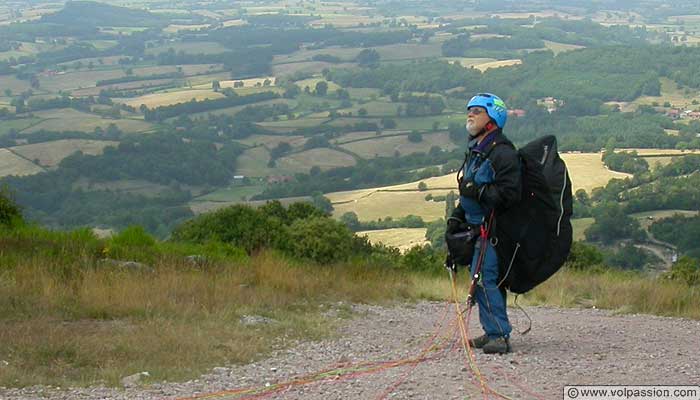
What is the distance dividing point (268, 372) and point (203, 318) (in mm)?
1834

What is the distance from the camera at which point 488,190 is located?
776cm

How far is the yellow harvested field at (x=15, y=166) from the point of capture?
55.3 m

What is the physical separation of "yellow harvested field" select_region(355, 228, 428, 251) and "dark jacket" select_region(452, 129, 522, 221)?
24572 mm

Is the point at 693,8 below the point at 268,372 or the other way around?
below

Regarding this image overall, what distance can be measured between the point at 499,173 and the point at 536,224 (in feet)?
1.97

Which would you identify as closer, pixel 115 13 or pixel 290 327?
pixel 290 327

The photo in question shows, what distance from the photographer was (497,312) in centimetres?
807

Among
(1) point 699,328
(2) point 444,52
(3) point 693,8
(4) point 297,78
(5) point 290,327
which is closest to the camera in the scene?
(5) point 290,327

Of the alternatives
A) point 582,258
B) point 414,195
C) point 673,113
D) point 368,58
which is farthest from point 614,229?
point 368,58

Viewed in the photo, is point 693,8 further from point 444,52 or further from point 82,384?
point 82,384

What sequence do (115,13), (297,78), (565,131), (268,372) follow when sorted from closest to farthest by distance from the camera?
(268,372) → (565,131) → (297,78) → (115,13)

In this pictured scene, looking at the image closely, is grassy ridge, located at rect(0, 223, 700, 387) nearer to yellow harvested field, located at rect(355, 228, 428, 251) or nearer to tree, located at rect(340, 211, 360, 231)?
yellow harvested field, located at rect(355, 228, 428, 251)

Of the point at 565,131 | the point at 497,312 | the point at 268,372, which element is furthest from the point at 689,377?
the point at 565,131

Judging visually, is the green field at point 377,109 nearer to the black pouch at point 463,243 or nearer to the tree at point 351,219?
the tree at point 351,219
